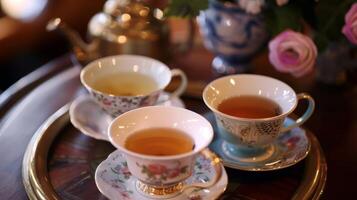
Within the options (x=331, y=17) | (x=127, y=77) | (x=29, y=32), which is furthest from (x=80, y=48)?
(x=29, y=32)

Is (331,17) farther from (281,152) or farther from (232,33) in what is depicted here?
(281,152)

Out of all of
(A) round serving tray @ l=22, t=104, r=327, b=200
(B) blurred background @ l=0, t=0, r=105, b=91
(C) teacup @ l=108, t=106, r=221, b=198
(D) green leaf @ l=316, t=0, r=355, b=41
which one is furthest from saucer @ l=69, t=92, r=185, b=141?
(B) blurred background @ l=0, t=0, r=105, b=91

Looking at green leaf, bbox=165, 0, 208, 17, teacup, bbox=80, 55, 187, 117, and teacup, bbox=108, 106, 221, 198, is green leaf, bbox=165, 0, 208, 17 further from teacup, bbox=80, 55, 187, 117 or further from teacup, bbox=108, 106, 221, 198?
teacup, bbox=108, 106, 221, 198

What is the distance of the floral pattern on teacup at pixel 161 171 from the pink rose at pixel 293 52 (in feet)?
1.32

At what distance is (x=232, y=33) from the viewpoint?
3.61 feet

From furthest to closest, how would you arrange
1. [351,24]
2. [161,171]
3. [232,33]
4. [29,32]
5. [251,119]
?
[29,32] < [232,33] < [351,24] < [251,119] < [161,171]

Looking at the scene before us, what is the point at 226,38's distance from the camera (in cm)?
112

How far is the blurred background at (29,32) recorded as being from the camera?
5.78 ft

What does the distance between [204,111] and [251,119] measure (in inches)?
8.5

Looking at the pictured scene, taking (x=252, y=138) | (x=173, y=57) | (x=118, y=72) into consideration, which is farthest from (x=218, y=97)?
(x=173, y=57)

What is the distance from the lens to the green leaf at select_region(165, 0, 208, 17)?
40.1 inches

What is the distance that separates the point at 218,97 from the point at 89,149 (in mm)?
264

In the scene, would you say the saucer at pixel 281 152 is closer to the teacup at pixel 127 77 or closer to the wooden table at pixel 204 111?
the wooden table at pixel 204 111

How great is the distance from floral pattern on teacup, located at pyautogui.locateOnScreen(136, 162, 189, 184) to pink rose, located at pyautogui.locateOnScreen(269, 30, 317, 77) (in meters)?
0.40
